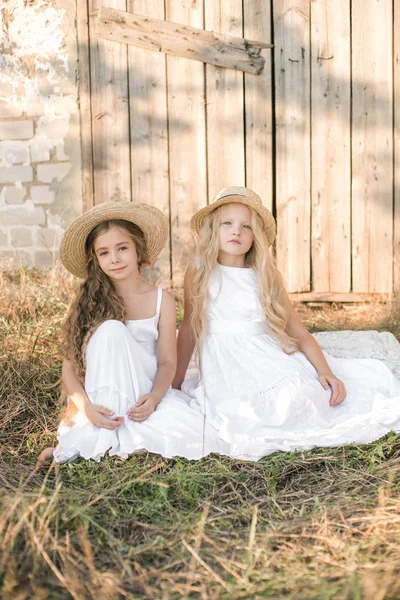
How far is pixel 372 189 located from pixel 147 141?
5.33 feet

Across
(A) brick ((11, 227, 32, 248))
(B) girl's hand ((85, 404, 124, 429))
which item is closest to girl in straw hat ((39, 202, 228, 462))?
(B) girl's hand ((85, 404, 124, 429))

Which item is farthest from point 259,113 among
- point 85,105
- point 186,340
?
point 186,340

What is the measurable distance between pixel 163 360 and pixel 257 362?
40 cm

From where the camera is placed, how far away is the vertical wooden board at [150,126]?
449 cm

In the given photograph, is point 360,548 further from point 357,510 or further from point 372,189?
point 372,189

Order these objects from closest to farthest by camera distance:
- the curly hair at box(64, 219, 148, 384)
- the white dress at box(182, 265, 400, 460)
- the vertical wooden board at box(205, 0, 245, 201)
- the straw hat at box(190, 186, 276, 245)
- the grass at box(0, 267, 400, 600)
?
the grass at box(0, 267, 400, 600) < the white dress at box(182, 265, 400, 460) < the curly hair at box(64, 219, 148, 384) < the straw hat at box(190, 186, 276, 245) < the vertical wooden board at box(205, 0, 245, 201)

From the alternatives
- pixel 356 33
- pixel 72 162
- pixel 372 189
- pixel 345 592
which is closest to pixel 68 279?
pixel 72 162

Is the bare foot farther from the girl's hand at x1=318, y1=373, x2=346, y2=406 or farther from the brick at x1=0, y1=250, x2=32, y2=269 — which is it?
the brick at x1=0, y1=250, x2=32, y2=269

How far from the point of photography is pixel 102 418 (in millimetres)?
2402

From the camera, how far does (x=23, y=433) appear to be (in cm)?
277

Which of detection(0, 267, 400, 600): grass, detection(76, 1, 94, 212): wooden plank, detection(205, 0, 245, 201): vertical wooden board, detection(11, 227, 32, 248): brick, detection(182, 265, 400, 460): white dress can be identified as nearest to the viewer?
detection(0, 267, 400, 600): grass

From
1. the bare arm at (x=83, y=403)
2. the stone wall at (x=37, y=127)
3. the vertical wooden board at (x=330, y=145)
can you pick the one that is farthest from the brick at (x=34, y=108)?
the bare arm at (x=83, y=403)

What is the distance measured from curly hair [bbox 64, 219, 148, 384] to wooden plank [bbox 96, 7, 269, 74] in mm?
2116

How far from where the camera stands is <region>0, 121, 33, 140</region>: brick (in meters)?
4.64
